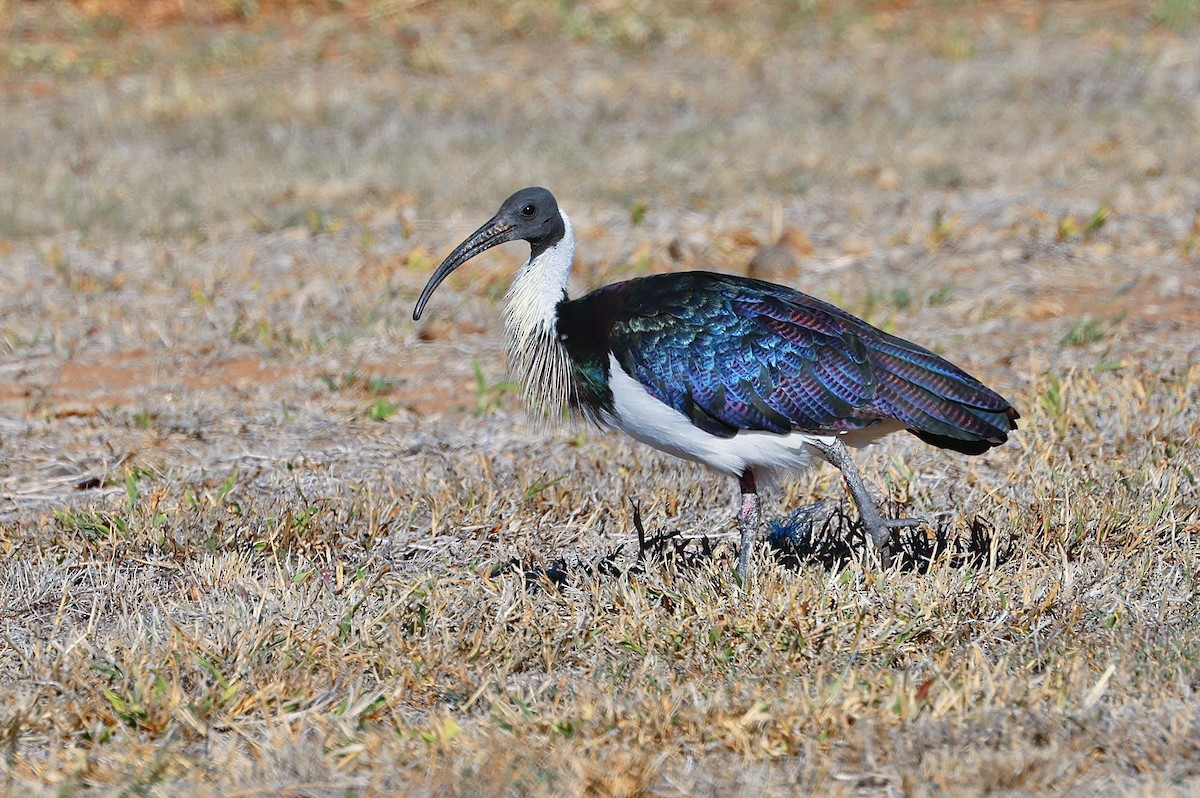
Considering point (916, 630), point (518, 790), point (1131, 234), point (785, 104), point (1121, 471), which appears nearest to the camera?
point (518, 790)

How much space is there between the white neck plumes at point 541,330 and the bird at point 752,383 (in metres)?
0.01

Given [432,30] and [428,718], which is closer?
[428,718]

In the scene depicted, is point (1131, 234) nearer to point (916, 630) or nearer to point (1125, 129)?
point (1125, 129)

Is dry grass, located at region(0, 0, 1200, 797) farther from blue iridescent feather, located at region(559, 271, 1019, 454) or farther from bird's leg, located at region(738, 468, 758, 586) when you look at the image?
blue iridescent feather, located at region(559, 271, 1019, 454)

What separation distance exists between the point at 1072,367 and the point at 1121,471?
52.1 inches

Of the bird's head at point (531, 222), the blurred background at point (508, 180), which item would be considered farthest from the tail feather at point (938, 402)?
the blurred background at point (508, 180)

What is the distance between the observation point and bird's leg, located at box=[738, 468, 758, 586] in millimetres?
4880

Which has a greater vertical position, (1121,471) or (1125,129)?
(1125,129)

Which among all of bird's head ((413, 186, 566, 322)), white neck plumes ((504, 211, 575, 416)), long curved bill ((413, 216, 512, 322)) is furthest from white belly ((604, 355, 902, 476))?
long curved bill ((413, 216, 512, 322))

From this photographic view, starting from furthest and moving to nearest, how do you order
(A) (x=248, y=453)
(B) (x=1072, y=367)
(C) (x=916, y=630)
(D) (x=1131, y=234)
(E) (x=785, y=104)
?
1. (E) (x=785, y=104)
2. (D) (x=1131, y=234)
3. (B) (x=1072, y=367)
4. (A) (x=248, y=453)
5. (C) (x=916, y=630)

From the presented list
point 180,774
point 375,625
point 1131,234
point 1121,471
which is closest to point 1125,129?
point 1131,234

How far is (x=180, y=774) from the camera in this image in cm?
379

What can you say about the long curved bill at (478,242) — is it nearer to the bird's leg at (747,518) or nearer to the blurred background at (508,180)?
the bird's leg at (747,518)

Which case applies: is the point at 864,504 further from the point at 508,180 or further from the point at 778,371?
the point at 508,180
